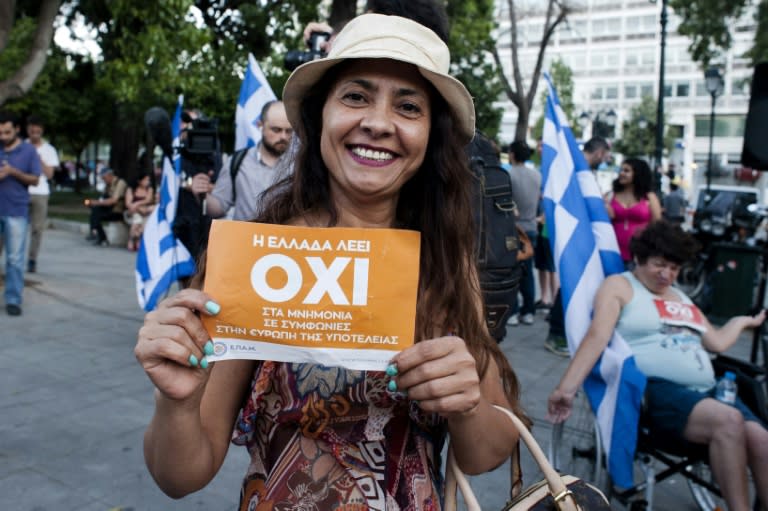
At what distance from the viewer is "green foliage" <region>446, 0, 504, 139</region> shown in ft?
64.8

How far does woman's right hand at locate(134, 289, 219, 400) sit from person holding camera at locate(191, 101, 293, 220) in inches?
121

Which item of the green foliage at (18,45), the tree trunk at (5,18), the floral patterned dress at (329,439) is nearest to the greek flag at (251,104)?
the tree trunk at (5,18)

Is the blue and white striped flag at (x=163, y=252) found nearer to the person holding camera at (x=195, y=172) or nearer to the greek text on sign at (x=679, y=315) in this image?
the person holding camera at (x=195, y=172)

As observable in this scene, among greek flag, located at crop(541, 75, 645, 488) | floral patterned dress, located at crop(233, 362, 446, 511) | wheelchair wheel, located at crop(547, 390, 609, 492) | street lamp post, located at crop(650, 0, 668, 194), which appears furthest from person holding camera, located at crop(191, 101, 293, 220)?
street lamp post, located at crop(650, 0, 668, 194)

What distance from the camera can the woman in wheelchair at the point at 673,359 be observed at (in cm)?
312

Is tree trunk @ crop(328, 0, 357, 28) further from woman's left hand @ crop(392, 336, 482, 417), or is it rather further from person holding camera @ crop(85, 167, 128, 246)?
woman's left hand @ crop(392, 336, 482, 417)

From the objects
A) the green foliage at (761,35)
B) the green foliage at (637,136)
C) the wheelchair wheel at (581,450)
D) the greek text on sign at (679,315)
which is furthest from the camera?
the green foliage at (637,136)

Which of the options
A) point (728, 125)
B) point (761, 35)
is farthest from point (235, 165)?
point (728, 125)

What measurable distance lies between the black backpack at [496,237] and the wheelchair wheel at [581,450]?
1.00 meters

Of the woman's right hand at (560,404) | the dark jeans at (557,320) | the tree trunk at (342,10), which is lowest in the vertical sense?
the dark jeans at (557,320)

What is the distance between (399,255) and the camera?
133cm

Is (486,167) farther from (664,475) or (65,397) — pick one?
(65,397)

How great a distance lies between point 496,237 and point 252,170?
2144 mm

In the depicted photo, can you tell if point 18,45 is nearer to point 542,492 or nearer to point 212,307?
point 212,307
